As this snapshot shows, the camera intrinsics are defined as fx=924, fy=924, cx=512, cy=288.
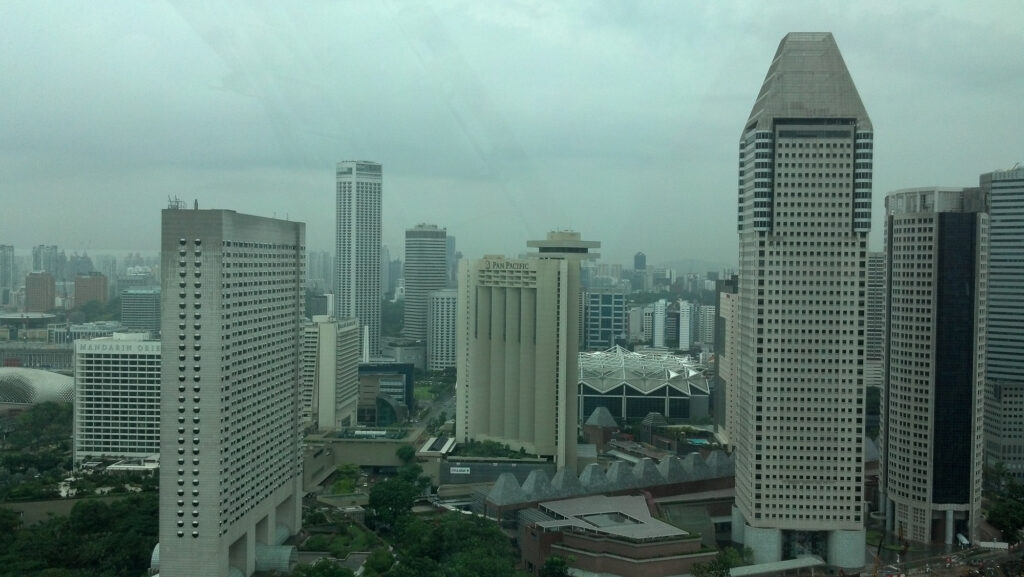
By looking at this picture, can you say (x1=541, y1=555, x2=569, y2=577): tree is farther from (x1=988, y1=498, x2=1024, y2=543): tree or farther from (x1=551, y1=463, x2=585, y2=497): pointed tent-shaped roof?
(x1=988, y1=498, x2=1024, y2=543): tree

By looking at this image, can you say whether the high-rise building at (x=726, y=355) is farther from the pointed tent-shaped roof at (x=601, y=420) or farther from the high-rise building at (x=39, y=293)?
the high-rise building at (x=39, y=293)

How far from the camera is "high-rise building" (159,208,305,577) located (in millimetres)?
8859

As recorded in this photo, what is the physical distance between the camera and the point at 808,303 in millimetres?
10914

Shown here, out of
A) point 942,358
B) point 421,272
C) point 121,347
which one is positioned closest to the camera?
point 942,358

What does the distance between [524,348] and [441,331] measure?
44.8ft

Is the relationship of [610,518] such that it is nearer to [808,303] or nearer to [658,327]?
[808,303]

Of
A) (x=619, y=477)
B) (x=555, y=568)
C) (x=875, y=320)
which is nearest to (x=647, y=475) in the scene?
(x=619, y=477)

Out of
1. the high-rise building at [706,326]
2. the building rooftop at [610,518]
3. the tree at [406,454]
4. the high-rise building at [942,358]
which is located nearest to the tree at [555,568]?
the building rooftop at [610,518]

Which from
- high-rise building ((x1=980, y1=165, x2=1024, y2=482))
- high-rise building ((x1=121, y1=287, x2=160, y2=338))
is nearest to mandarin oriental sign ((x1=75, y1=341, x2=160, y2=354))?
high-rise building ((x1=121, y1=287, x2=160, y2=338))

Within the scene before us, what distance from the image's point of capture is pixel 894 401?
12695 mm

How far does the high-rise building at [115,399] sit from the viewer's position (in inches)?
605

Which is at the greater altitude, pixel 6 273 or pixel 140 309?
pixel 6 273

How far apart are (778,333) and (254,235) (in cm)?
613

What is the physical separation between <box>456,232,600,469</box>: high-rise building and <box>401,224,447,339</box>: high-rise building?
4.78 feet
